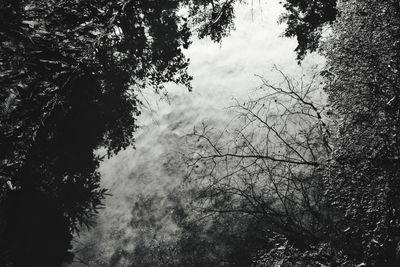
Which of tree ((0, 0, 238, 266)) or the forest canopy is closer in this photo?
the forest canopy

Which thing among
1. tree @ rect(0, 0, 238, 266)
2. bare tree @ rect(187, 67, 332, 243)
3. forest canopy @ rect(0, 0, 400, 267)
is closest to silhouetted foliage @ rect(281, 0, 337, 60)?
forest canopy @ rect(0, 0, 400, 267)

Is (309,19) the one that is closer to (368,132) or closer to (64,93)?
(368,132)


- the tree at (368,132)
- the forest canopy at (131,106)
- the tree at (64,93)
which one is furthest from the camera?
the tree at (64,93)

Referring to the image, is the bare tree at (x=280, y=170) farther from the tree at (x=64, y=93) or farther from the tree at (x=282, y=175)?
the tree at (x=64, y=93)

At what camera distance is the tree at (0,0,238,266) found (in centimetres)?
385

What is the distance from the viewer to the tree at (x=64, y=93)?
12.6 feet

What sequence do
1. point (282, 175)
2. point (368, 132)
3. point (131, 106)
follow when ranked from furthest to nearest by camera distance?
point (282, 175)
point (131, 106)
point (368, 132)

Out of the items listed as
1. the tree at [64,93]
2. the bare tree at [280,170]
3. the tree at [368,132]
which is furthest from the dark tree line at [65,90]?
the bare tree at [280,170]

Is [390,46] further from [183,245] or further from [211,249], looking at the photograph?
[183,245]

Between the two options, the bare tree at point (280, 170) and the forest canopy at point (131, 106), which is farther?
the bare tree at point (280, 170)

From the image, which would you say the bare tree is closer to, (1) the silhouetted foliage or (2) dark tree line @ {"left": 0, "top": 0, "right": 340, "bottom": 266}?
(1) the silhouetted foliage

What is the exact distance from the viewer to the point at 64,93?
4445 mm

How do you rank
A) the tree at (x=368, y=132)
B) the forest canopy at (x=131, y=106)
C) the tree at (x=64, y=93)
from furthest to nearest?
the tree at (x=64, y=93) < the forest canopy at (x=131, y=106) < the tree at (x=368, y=132)

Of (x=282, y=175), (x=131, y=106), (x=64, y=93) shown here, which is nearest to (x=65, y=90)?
(x=64, y=93)
